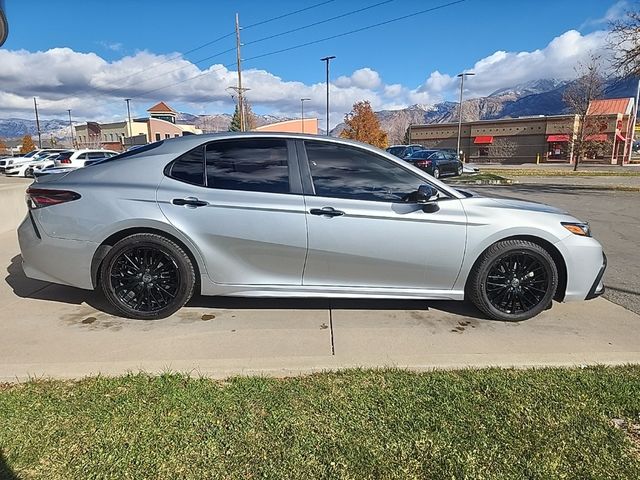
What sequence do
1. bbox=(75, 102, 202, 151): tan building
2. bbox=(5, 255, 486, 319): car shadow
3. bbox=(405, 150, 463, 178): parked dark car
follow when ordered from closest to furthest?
bbox=(5, 255, 486, 319): car shadow, bbox=(405, 150, 463, 178): parked dark car, bbox=(75, 102, 202, 151): tan building

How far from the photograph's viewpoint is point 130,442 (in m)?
2.20

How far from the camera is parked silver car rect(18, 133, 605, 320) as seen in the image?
3.63 meters

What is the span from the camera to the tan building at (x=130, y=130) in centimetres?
8025

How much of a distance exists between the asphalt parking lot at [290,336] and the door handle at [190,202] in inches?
41.5

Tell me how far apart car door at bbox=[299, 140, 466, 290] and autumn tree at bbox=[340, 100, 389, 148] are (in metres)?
47.6

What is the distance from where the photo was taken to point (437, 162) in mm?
24938

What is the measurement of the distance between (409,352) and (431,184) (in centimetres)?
146

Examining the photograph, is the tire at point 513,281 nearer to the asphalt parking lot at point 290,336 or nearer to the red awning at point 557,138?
the asphalt parking lot at point 290,336

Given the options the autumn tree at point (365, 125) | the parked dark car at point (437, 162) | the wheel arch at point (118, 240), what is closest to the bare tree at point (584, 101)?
the parked dark car at point (437, 162)

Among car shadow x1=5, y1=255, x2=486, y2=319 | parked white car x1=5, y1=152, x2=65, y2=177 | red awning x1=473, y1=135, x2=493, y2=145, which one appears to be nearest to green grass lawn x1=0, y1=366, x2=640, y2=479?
car shadow x1=5, y1=255, x2=486, y2=319

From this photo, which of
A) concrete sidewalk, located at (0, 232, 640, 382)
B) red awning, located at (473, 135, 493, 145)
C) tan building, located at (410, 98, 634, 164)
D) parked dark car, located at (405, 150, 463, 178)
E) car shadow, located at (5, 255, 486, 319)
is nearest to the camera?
concrete sidewalk, located at (0, 232, 640, 382)

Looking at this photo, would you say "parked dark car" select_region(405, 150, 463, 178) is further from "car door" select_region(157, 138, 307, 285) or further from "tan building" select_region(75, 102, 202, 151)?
"tan building" select_region(75, 102, 202, 151)

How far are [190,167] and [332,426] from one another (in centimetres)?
251

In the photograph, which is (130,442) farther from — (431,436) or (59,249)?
(59,249)
